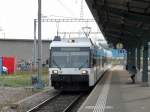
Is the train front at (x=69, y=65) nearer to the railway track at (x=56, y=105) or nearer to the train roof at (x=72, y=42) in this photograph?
the train roof at (x=72, y=42)

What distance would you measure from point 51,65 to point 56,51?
857mm

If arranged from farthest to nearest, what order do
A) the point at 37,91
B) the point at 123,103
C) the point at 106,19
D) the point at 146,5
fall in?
the point at 106,19, the point at 37,91, the point at 146,5, the point at 123,103

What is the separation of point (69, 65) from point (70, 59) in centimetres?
39

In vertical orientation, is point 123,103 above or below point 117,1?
below

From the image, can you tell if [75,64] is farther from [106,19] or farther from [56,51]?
[106,19]

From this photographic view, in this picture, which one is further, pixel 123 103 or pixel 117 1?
pixel 117 1

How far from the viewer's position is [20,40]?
298ft

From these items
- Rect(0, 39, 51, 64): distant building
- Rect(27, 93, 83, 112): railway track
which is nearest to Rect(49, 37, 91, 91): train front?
Rect(27, 93, 83, 112): railway track

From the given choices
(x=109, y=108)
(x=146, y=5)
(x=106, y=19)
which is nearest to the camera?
(x=109, y=108)

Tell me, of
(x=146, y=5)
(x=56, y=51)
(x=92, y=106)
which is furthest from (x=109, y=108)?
(x=56, y=51)

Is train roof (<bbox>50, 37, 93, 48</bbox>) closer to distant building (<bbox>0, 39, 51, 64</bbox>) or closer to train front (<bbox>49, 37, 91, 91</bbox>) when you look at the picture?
train front (<bbox>49, 37, 91, 91</bbox>)

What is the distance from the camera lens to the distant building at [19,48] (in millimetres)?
89438

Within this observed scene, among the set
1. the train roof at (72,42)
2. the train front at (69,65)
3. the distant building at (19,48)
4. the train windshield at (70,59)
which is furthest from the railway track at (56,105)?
the distant building at (19,48)

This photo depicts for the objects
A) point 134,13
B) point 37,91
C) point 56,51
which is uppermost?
point 134,13
